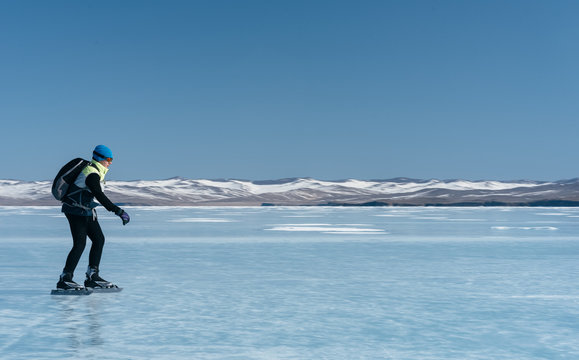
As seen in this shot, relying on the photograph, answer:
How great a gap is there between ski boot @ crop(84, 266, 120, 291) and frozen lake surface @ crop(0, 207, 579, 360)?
0.86 ft

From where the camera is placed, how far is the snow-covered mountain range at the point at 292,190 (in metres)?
117

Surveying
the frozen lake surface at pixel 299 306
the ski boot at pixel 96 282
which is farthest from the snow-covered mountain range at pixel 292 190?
the ski boot at pixel 96 282

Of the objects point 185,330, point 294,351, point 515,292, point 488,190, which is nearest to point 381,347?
point 294,351

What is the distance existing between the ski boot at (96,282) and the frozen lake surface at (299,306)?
0.26 m

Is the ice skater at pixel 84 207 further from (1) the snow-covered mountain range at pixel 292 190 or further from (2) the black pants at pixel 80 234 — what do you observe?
(1) the snow-covered mountain range at pixel 292 190

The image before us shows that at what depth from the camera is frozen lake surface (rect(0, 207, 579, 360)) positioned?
4.74 metres

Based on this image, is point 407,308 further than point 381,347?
Yes

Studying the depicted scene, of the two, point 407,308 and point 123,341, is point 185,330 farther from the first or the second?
point 407,308

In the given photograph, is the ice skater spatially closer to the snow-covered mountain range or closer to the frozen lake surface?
the frozen lake surface

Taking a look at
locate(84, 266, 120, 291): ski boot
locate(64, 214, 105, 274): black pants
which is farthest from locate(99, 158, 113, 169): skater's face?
locate(84, 266, 120, 291): ski boot

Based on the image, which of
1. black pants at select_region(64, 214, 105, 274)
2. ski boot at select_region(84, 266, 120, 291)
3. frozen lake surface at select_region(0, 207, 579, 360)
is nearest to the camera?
frozen lake surface at select_region(0, 207, 579, 360)

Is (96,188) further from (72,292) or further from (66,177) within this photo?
(72,292)

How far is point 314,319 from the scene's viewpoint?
5770mm

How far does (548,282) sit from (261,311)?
3.73 metres
